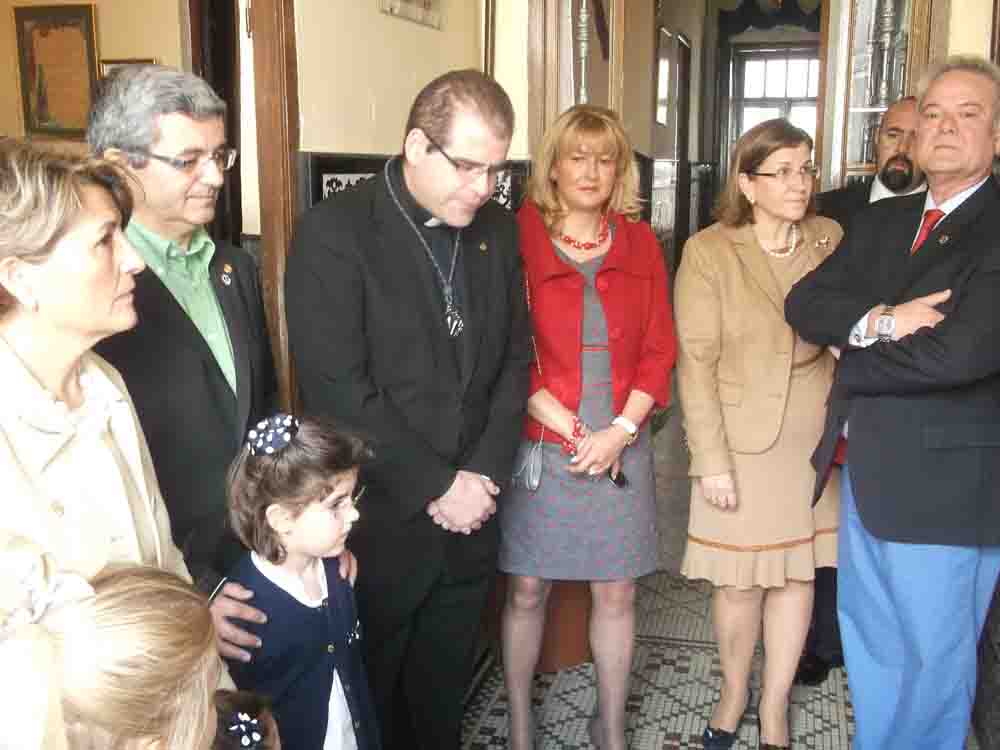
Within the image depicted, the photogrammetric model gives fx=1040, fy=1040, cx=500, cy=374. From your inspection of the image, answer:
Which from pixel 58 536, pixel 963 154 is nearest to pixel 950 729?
pixel 963 154

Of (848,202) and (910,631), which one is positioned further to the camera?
(848,202)

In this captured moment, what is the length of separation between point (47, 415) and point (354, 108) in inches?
63.1

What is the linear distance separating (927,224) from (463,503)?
48.9 inches

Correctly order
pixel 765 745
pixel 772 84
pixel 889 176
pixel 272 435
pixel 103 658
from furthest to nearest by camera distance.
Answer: pixel 772 84 < pixel 889 176 < pixel 765 745 < pixel 272 435 < pixel 103 658

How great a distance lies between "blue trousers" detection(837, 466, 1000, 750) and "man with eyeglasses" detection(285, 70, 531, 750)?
0.91 m

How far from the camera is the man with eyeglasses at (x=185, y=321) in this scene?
71.3 inches

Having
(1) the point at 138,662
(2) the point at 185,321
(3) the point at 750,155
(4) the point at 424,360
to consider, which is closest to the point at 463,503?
(4) the point at 424,360

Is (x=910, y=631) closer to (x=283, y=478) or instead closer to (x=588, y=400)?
(x=588, y=400)

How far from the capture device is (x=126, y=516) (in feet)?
4.87

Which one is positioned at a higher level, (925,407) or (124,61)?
(124,61)

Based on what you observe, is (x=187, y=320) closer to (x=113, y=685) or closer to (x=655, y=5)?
(x=113, y=685)

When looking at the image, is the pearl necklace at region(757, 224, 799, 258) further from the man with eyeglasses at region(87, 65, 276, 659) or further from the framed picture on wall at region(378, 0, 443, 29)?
the man with eyeglasses at region(87, 65, 276, 659)

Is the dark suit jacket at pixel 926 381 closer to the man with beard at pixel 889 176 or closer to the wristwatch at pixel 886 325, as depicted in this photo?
the wristwatch at pixel 886 325

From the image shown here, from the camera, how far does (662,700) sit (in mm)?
3209
